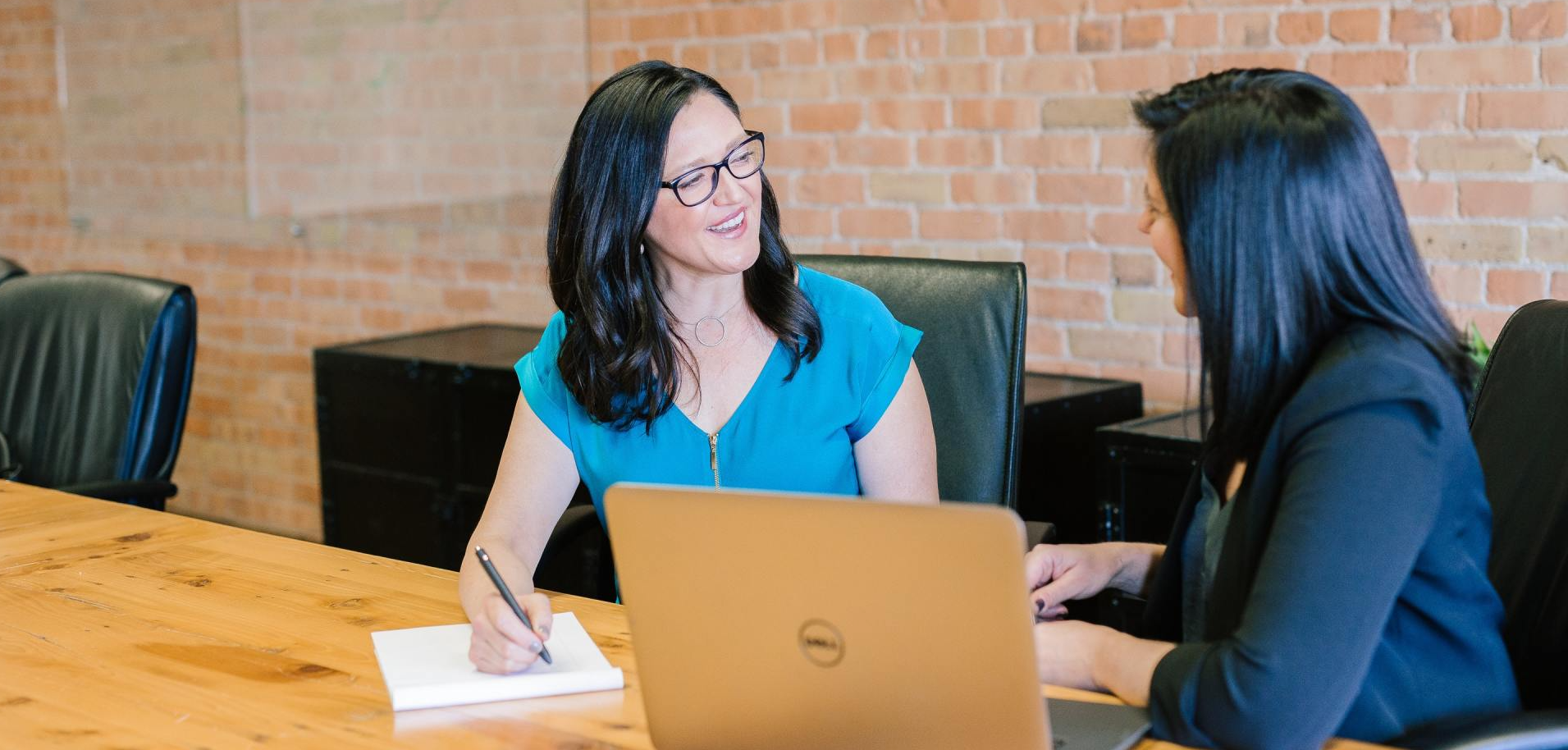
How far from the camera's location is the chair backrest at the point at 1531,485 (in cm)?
146

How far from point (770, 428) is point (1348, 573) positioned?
0.90 metres

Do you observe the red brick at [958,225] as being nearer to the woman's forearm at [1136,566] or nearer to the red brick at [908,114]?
the red brick at [908,114]

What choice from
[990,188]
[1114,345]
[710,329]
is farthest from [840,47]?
[710,329]

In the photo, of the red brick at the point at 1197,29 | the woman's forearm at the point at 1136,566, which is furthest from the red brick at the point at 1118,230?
the woman's forearm at the point at 1136,566

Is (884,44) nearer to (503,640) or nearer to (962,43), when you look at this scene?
(962,43)

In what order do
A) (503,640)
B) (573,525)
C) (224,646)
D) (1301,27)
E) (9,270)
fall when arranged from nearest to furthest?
(503,640)
(224,646)
(573,525)
(1301,27)
(9,270)

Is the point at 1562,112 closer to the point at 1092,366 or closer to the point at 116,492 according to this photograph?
the point at 1092,366

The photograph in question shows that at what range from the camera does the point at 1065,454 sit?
2.78 meters

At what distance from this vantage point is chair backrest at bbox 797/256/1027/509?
199cm

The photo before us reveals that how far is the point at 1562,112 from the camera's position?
2.42 metres

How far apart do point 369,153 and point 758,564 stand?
3113 millimetres

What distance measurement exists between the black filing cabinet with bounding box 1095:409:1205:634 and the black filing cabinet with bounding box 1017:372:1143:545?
19 centimetres

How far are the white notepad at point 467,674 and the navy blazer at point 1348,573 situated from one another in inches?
19.8

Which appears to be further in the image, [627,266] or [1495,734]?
[627,266]
